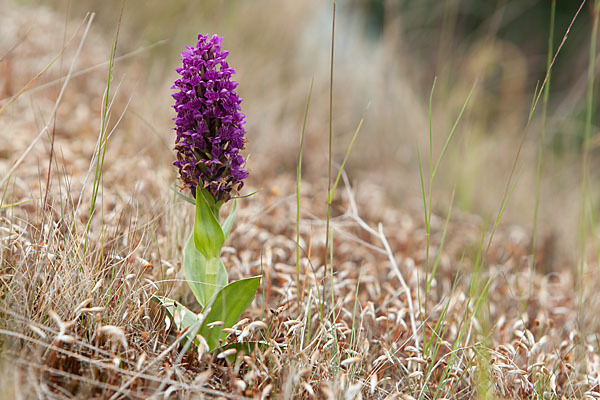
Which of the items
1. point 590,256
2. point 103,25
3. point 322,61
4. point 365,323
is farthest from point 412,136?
point 103,25

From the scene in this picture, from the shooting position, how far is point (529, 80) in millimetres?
8086

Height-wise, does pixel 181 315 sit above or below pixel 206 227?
below

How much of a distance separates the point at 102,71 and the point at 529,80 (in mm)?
6997

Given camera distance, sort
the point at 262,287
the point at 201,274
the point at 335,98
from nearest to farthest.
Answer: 1. the point at 201,274
2. the point at 262,287
3. the point at 335,98

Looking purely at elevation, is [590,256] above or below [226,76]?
below

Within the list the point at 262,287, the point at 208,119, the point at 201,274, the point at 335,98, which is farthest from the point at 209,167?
the point at 335,98

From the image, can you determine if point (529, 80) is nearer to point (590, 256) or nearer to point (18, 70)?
point (590, 256)

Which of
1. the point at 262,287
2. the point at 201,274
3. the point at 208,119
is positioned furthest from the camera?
the point at 262,287

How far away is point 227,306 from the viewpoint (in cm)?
129

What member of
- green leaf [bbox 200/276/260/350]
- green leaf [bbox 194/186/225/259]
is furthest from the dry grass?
green leaf [bbox 194/186/225/259]

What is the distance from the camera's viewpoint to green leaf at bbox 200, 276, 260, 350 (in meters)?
1.26

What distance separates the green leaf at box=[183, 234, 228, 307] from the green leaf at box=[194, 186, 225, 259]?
0.06 meters

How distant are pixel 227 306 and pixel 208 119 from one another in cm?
49

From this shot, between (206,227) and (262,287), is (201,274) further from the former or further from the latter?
(262,287)
